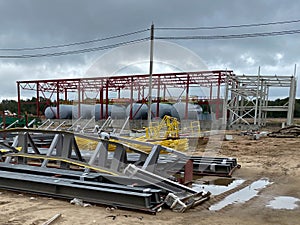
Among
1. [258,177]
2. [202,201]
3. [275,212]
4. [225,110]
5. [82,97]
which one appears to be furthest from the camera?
[82,97]

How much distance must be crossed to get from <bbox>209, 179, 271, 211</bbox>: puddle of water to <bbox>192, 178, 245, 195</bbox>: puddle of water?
32 centimetres

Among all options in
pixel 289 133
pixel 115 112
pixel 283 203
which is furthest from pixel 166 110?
pixel 283 203

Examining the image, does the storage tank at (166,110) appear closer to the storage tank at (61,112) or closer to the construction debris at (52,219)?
the storage tank at (61,112)

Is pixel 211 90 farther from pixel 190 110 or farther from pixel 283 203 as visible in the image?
pixel 283 203

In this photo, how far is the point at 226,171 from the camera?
819cm

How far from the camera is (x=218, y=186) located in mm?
7012

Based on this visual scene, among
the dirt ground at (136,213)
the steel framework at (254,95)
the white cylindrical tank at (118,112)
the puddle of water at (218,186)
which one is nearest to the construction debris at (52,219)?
the dirt ground at (136,213)

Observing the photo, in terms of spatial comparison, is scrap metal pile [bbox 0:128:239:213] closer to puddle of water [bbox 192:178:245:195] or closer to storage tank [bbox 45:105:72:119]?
puddle of water [bbox 192:178:245:195]

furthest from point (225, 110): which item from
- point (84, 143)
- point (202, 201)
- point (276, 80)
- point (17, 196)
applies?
point (17, 196)

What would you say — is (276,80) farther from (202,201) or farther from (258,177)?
(202,201)

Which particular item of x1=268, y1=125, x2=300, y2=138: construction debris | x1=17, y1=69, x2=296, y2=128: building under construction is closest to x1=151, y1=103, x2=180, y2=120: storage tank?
x1=17, y1=69, x2=296, y2=128: building under construction

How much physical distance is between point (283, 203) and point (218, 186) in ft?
5.47

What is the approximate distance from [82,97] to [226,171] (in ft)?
76.1

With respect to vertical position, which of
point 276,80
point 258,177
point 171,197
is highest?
point 276,80
